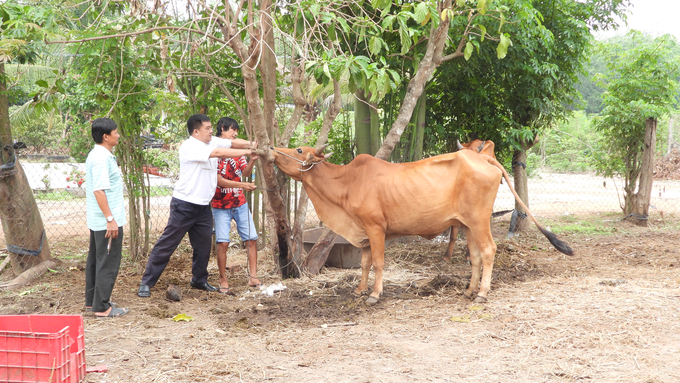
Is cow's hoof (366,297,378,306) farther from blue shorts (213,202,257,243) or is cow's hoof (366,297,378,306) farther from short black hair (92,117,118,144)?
short black hair (92,117,118,144)

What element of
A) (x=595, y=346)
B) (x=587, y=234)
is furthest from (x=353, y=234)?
(x=587, y=234)

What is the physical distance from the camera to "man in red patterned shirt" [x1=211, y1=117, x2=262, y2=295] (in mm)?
5328

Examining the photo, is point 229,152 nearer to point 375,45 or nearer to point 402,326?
point 375,45

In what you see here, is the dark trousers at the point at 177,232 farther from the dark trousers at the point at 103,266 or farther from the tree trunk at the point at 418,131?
the tree trunk at the point at 418,131

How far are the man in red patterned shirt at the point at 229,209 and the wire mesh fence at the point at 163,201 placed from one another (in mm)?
1518

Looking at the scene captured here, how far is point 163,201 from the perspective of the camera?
12.5 meters

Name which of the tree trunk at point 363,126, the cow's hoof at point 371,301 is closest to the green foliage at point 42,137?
the tree trunk at point 363,126

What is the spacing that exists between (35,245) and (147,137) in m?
1.76

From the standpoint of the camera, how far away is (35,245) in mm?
5777

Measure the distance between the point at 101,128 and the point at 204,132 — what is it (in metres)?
0.90

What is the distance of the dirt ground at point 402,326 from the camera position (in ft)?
10.9

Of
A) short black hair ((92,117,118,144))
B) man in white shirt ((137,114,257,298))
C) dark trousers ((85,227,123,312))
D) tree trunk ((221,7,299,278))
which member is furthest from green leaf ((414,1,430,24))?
dark trousers ((85,227,123,312))

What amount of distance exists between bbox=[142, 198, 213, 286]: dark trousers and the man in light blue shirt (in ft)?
1.71

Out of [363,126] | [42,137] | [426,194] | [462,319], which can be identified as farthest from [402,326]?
[42,137]
